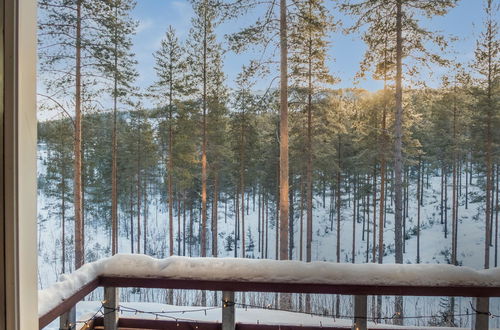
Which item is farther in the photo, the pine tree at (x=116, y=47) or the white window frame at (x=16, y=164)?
the pine tree at (x=116, y=47)

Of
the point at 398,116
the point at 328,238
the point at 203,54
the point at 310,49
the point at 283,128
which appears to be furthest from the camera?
the point at 328,238

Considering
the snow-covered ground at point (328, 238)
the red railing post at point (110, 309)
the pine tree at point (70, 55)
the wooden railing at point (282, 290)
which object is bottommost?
the snow-covered ground at point (328, 238)

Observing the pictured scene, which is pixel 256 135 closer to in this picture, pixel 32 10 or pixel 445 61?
Answer: pixel 445 61

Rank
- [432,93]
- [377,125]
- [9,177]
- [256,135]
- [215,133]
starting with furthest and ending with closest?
1. [256,135]
2. [215,133]
3. [377,125]
4. [432,93]
5. [9,177]

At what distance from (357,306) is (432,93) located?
6.95m

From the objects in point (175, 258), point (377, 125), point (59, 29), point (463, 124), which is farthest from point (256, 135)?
point (175, 258)

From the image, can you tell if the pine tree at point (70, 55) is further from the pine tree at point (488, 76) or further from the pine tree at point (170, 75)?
the pine tree at point (488, 76)

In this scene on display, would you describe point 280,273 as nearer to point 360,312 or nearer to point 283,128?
point 360,312

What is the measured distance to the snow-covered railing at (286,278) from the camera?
127cm

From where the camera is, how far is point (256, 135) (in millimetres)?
11719

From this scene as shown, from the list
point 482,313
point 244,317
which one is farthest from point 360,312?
point 244,317

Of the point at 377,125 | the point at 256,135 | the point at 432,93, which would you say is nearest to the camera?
the point at 432,93

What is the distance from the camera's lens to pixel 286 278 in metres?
1.31

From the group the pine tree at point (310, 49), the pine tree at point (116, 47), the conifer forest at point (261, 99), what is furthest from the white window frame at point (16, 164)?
the pine tree at point (116, 47)
